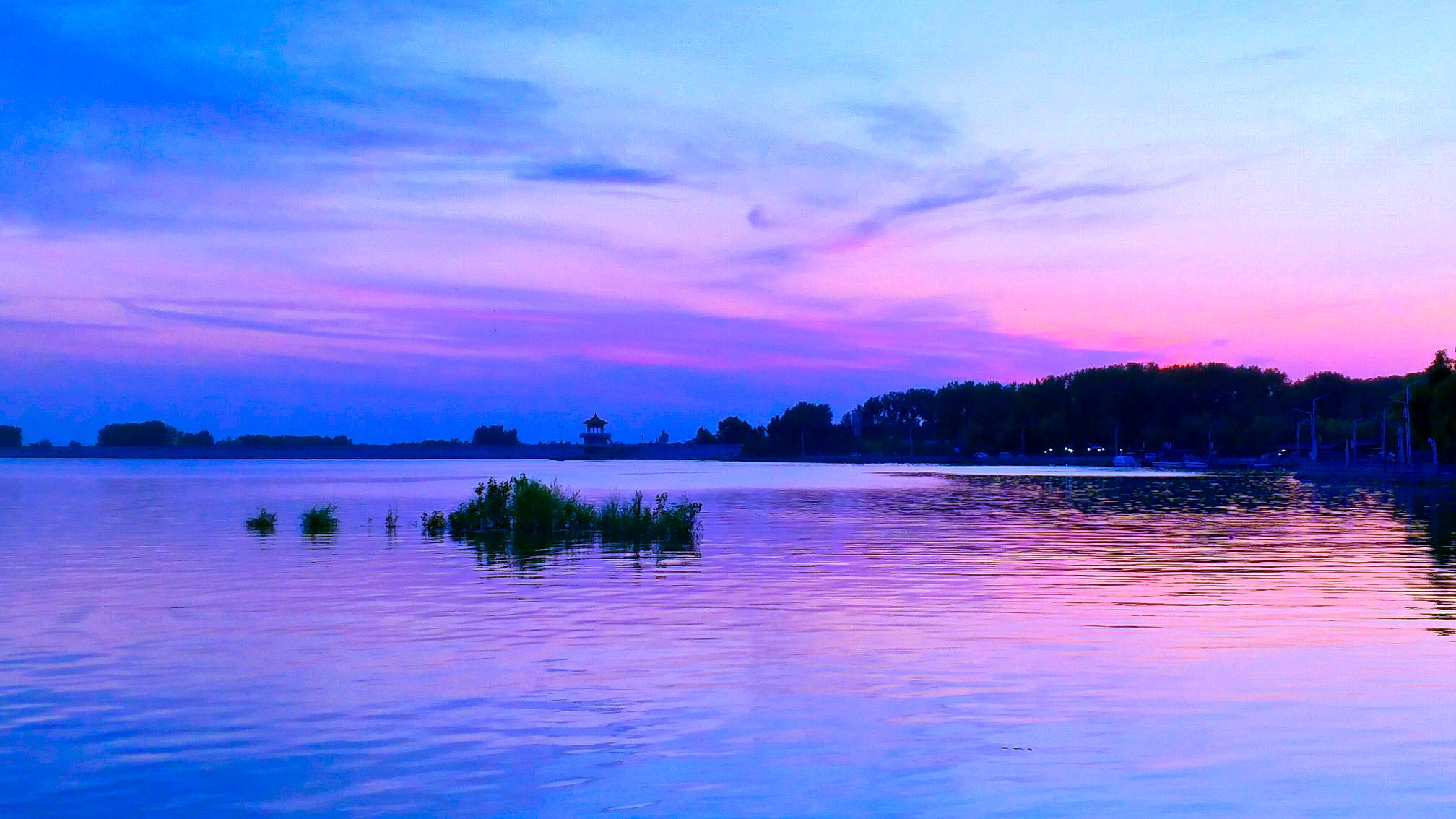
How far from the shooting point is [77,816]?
1063cm

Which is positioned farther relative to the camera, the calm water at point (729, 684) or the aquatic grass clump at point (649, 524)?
the aquatic grass clump at point (649, 524)

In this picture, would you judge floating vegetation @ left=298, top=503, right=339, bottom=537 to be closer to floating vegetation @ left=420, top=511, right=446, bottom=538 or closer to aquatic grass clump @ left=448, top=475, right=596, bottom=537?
floating vegetation @ left=420, top=511, right=446, bottom=538

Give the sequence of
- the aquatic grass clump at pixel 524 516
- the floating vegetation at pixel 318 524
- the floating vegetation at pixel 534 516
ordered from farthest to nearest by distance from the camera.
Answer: the floating vegetation at pixel 318 524, the aquatic grass clump at pixel 524 516, the floating vegetation at pixel 534 516

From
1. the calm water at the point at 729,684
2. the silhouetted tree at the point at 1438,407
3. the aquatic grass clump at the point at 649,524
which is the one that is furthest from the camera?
the silhouetted tree at the point at 1438,407

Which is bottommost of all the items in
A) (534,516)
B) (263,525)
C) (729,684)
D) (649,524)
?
(729,684)

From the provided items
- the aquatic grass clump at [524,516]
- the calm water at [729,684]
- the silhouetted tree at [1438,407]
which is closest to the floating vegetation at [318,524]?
the aquatic grass clump at [524,516]

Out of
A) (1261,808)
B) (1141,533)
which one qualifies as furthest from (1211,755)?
(1141,533)

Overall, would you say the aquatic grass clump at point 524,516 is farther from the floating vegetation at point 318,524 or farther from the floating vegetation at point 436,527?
the floating vegetation at point 318,524

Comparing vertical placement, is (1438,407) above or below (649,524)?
above

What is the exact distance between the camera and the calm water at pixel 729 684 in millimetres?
11344

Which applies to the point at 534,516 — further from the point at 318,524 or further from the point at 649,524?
the point at 318,524

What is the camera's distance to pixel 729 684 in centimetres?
1622

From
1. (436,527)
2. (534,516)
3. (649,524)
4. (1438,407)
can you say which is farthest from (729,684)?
(1438,407)

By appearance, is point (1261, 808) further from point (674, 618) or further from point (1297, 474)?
point (1297, 474)
